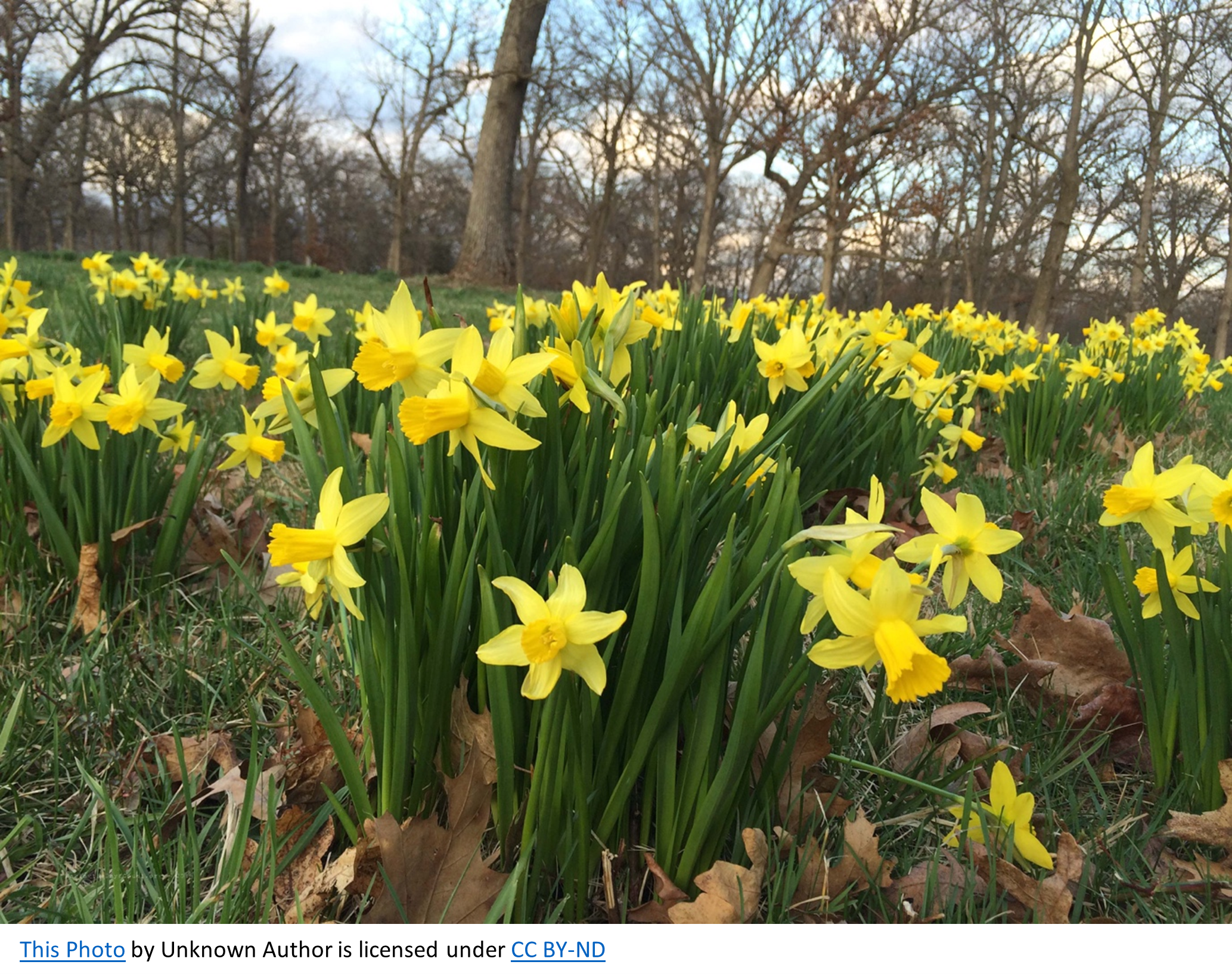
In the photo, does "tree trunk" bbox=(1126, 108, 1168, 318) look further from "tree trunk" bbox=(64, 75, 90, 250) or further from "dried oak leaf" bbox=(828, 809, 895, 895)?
"tree trunk" bbox=(64, 75, 90, 250)

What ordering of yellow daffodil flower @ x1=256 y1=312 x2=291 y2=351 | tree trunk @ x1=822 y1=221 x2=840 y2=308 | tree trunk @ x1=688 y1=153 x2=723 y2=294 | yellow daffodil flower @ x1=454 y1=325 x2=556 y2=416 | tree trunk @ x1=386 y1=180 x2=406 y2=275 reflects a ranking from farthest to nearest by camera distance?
tree trunk @ x1=386 y1=180 x2=406 y2=275, tree trunk @ x1=688 y1=153 x2=723 y2=294, tree trunk @ x1=822 y1=221 x2=840 y2=308, yellow daffodil flower @ x1=256 y1=312 x2=291 y2=351, yellow daffodil flower @ x1=454 y1=325 x2=556 y2=416

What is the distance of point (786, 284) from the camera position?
1027 inches

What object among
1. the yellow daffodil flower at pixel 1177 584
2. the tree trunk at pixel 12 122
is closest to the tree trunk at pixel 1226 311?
the yellow daffodil flower at pixel 1177 584

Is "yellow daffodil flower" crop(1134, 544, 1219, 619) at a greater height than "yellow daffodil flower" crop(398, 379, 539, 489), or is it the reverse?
"yellow daffodil flower" crop(398, 379, 539, 489)

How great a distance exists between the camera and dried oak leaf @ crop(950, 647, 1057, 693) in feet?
4.75

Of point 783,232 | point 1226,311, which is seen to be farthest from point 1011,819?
point 1226,311

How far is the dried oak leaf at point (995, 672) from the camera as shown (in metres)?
1.45

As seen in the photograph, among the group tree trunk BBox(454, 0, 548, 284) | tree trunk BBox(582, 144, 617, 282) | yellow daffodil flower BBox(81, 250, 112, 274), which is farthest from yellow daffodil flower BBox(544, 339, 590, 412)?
tree trunk BBox(582, 144, 617, 282)

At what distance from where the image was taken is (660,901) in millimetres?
A: 918

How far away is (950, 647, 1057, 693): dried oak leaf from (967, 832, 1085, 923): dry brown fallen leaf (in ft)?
1.56

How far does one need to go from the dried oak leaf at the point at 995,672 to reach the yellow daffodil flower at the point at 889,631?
81 cm

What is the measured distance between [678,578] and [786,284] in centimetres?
2673

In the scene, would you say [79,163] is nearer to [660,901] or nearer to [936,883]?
[660,901]

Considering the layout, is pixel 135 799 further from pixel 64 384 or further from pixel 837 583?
pixel 837 583
